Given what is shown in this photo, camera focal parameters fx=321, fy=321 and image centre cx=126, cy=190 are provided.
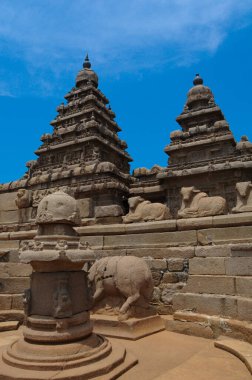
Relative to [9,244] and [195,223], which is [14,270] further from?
[195,223]

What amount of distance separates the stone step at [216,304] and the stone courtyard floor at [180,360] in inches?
19.1

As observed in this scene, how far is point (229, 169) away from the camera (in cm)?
1562

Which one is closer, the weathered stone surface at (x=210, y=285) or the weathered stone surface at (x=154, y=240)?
the weathered stone surface at (x=210, y=285)

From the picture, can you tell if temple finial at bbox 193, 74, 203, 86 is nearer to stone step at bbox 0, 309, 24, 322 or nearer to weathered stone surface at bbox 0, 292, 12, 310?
weathered stone surface at bbox 0, 292, 12, 310

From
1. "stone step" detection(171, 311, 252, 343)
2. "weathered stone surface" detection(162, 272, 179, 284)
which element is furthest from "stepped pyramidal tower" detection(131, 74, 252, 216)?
"stone step" detection(171, 311, 252, 343)

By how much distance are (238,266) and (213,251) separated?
1.90 ft

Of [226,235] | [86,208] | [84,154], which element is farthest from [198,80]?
[226,235]

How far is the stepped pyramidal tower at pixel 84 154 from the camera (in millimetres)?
14383

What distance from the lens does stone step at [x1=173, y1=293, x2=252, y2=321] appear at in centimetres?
487

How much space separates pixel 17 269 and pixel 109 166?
27.3 feet

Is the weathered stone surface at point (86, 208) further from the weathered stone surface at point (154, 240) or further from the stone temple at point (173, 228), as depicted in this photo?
the weathered stone surface at point (154, 240)

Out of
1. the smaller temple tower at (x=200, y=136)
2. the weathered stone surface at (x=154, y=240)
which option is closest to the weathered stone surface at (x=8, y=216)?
the weathered stone surface at (x=154, y=240)

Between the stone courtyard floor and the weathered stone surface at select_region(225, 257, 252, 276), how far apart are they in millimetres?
1166

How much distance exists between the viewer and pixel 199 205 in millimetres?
8086
